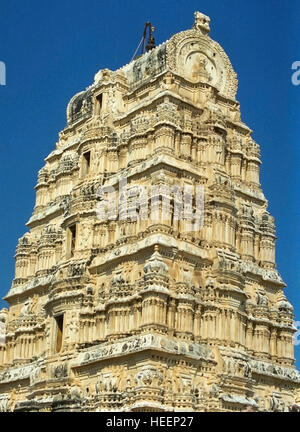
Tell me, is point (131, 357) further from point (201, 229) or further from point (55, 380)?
point (201, 229)

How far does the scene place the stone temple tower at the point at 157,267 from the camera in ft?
102

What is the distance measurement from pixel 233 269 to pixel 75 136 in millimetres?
14881

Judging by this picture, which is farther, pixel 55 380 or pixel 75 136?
pixel 75 136

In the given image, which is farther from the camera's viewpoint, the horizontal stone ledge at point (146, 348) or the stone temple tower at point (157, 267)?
Result: the stone temple tower at point (157, 267)

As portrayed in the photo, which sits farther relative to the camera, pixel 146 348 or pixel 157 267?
pixel 157 267

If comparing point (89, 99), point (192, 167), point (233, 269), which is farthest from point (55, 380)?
point (89, 99)

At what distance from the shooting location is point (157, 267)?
31266 millimetres

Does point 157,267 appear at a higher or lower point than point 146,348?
higher

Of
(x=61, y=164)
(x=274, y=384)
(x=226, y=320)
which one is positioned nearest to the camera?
(x=226, y=320)

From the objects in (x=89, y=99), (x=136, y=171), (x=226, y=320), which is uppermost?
(x=89, y=99)

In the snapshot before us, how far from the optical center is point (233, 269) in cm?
3381

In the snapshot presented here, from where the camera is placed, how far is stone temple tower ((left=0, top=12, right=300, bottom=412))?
3100 centimetres

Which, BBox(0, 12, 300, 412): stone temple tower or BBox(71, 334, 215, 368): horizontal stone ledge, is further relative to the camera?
BBox(0, 12, 300, 412): stone temple tower
